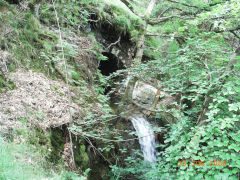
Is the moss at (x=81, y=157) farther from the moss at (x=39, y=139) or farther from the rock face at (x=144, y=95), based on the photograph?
the rock face at (x=144, y=95)

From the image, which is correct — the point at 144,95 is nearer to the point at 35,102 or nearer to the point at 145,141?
the point at 145,141

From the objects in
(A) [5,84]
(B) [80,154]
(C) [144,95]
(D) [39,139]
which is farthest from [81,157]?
(C) [144,95]

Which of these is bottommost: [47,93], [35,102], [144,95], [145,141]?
[145,141]

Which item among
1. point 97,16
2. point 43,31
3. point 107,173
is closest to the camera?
point 107,173

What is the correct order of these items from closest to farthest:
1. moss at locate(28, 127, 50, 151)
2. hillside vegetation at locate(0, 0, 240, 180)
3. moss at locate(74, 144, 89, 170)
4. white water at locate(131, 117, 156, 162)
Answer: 1. hillside vegetation at locate(0, 0, 240, 180)
2. moss at locate(28, 127, 50, 151)
3. moss at locate(74, 144, 89, 170)
4. white water at locate(131, 117, 156, 162)

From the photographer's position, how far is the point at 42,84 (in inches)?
165

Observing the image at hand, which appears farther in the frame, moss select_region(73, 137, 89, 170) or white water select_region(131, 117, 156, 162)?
white water select_region(131, 117, 156, 162)

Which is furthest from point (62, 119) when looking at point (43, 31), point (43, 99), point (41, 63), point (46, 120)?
point (43, 31)

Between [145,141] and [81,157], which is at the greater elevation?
[81,157]

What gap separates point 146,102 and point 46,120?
715 centimetres

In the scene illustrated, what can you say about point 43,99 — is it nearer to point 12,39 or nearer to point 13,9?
point 12,39

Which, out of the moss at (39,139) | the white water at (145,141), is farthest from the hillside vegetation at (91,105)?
the white water at (145,141)

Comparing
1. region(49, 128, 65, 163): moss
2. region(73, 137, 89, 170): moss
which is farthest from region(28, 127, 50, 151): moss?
region(73, 137, 89, 170): moss

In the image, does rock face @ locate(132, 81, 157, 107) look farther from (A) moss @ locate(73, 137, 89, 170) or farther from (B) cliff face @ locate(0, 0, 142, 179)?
(A) moss @ locate(73, 137, 89, 170)
